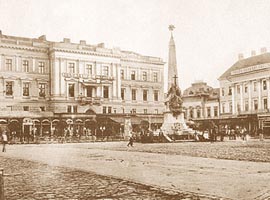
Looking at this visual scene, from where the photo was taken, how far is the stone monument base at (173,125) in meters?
31.1

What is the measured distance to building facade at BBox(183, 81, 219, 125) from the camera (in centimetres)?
6337

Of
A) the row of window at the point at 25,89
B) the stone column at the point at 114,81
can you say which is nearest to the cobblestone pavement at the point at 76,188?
the row of window at the point at 25,89

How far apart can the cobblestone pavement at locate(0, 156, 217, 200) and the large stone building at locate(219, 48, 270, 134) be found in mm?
39151

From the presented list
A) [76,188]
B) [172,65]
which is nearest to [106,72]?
[172,65]

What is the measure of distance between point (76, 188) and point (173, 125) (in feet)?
78.6

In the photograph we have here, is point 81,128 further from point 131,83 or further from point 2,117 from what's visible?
point 131,83

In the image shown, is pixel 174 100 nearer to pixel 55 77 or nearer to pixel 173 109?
pixel 173 109

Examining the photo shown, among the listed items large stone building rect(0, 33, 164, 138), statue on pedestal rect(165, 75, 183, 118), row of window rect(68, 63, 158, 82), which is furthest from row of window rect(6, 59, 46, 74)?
statue on pedestal rect(165, 75, 183, 118)

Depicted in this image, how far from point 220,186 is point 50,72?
147ft

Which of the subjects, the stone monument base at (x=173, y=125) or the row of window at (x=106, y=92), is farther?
the row of window at (x=106, y=92)

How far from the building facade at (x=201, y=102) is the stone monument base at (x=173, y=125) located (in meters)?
31.9

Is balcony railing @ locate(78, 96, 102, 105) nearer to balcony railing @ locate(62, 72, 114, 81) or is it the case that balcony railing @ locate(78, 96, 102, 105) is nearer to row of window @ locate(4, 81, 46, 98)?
balcony railing @ locate(62, 72, 114, 81)

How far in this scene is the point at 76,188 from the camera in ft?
25.3

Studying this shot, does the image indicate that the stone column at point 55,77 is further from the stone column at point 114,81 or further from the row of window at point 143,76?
the row of window at point 143,76
